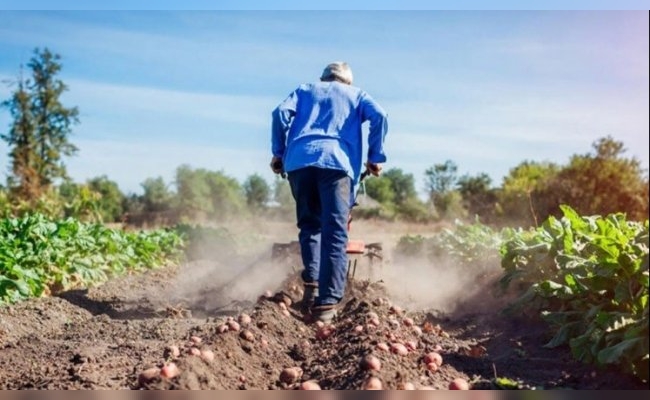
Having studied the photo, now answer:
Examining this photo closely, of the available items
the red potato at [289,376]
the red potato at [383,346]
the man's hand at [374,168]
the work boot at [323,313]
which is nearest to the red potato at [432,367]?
the red potato at [383,346]

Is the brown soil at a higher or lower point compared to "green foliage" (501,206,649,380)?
lower

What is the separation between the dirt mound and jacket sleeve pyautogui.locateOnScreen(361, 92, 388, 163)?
0.89 m

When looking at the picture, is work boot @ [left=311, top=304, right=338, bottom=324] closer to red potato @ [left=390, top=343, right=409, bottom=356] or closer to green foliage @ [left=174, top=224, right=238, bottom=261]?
red potato @ [left=390, top=343, right=409, bottom=356]

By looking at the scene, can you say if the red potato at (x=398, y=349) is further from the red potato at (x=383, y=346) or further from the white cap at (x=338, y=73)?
the white cap at (x=338, y=73)

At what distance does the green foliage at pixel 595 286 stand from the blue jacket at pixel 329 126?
3.72 ft

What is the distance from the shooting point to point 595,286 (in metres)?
3.34

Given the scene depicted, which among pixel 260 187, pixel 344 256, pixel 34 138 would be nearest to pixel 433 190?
pixel 260 187

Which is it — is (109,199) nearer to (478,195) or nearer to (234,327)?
(478,195)

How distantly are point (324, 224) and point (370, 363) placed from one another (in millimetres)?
1829

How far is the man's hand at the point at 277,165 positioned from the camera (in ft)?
15.6

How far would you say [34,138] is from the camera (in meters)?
12.5

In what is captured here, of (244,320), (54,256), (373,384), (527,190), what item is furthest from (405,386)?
(527,190)

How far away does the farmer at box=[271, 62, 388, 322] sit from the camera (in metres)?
4.36

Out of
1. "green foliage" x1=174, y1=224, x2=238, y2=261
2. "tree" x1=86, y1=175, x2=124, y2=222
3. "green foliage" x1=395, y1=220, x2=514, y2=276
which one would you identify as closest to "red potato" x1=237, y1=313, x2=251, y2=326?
"green foliage" x1=395, y1=220, x2=514, y2=276
